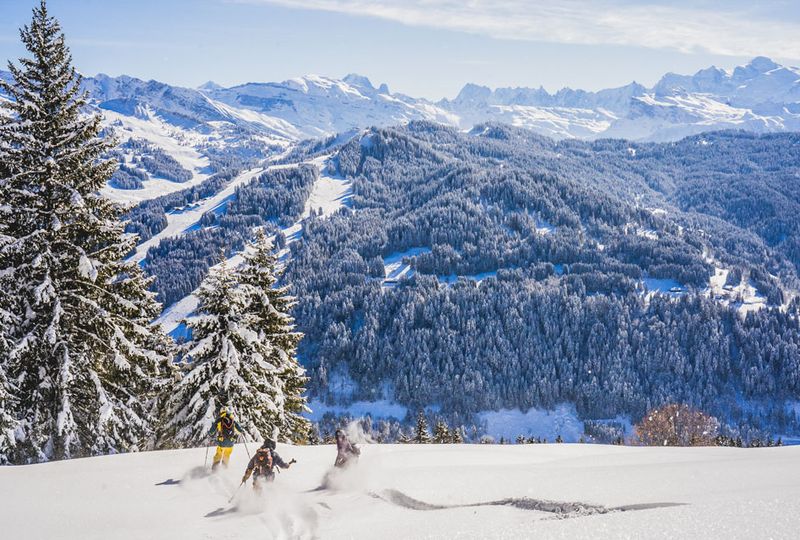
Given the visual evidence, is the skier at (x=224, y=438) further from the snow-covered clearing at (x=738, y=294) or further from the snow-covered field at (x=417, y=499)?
the snow-covered clearing at (x=738, y=294)

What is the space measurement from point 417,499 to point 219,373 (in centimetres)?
1151

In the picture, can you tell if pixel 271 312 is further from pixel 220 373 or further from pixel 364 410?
pixel 364 410

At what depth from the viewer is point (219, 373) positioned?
2211 cm

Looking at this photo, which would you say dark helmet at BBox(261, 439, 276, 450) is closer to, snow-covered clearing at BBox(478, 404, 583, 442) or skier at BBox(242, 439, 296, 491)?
skier at BBox(242, 439, 296, 491)

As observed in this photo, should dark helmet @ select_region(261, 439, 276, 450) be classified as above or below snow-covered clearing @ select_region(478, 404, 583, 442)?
above

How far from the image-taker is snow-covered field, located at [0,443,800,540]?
Result: 395 inches

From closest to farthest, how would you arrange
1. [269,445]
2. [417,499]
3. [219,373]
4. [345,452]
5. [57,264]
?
1. [417,499]
2. [269,445]
3. [345,452]
4. [57,264]
5. [219,373]

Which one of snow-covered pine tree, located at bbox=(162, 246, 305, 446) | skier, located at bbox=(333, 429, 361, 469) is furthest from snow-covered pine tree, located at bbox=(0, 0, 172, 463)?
skier, located at bbox=(333, 429, 361, 469)

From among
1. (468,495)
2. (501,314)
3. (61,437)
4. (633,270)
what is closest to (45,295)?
(61,437)

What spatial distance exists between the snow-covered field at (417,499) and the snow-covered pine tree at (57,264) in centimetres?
282

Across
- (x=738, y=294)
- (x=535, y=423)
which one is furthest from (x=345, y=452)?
(x=738, y=294)

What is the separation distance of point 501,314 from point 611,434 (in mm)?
48308

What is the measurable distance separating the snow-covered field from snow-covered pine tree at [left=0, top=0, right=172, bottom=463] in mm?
2821

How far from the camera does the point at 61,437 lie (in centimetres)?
2022
